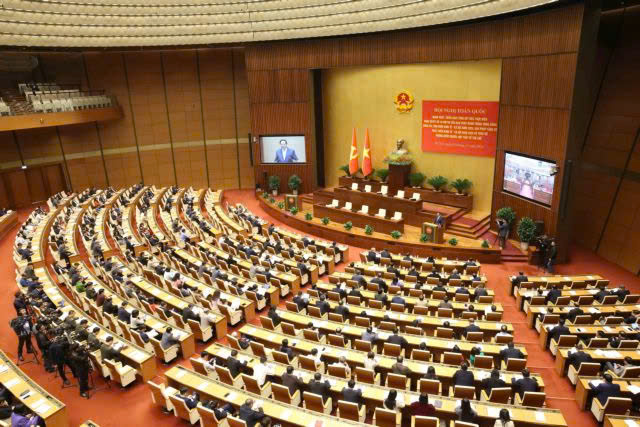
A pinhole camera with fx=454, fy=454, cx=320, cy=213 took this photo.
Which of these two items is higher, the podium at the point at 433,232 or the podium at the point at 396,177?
the podium at the point at 396,177

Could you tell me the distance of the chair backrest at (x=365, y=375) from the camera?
786cm

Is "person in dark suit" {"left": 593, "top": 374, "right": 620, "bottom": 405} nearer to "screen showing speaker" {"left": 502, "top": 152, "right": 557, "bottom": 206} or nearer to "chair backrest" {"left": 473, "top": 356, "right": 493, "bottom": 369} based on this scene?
"chair backrest" {"left": 473, "top": 356, "right": 493, "bottom": 369}

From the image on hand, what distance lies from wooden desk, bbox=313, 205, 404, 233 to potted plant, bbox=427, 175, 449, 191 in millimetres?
3210

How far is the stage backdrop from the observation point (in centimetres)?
1808

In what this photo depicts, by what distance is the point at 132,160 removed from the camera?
24844mm

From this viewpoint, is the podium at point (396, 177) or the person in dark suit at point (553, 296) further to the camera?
the podium at point (396, 177)

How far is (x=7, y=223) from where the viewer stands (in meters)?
18.6

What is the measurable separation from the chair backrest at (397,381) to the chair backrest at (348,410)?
3.04 feet

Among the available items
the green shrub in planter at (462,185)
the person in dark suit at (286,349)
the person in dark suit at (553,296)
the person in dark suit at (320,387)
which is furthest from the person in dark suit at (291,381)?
the green shrub in planter at (462,185)

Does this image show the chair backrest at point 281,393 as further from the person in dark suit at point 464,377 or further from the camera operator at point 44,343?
the camera operator at point 44,343

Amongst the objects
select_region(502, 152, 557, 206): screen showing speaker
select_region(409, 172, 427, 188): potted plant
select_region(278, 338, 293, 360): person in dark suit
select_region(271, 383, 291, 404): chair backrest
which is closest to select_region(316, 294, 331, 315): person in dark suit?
select_region(278, 338, 293, 360): person in dark suit

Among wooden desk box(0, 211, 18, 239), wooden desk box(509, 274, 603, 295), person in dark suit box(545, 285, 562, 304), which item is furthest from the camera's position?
wooden desk box(0, 211, 18, 239)

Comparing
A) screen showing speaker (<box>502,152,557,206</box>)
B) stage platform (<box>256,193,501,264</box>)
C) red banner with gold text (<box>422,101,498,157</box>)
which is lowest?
stage platform (<box>256,193,501,264</box>)

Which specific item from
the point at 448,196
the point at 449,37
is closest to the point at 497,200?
the point at 448,196
